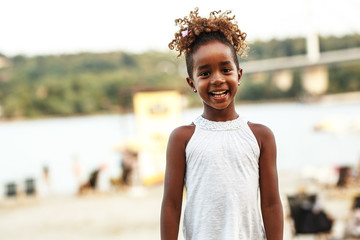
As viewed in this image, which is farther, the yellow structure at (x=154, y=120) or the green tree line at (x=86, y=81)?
the green tree line at (x=86, y=81)

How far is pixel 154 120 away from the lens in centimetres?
1452

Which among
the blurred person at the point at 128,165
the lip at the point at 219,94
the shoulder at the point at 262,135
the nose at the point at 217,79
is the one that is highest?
the nose at the point at 217,79

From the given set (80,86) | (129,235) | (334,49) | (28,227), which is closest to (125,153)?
(28,227)

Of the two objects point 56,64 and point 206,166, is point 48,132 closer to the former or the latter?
point 56,64

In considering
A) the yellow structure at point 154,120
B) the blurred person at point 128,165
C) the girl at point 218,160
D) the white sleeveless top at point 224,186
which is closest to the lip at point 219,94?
the girl at point 218,160

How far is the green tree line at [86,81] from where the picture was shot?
4934 cm

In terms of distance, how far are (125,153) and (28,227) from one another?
4.28 m

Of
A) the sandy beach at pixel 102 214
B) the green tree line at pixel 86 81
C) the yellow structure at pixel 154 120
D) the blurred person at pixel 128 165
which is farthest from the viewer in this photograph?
the green tree line at pixel 86 81

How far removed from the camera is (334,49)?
3919 cm

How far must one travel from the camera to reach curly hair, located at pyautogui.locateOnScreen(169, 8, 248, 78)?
1494 millimetres

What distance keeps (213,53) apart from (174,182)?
16.8 inches

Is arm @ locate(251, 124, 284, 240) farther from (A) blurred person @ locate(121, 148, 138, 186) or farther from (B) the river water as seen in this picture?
(A) blurred person @ locate(121, 148, 138, 186)

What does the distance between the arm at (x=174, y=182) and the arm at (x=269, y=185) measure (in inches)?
9.2

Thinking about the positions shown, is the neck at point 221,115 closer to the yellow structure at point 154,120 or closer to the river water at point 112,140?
the river water at point 112,140
